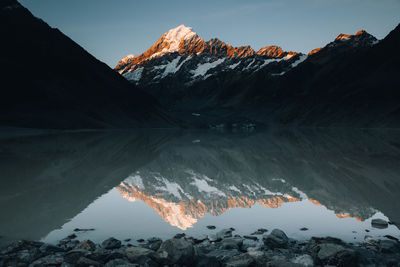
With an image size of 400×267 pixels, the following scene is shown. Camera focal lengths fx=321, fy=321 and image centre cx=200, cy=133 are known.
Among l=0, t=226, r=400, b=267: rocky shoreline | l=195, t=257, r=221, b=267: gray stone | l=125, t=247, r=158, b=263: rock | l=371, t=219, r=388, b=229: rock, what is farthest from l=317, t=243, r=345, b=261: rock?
l=125, t=247, r=158, b=263: rock

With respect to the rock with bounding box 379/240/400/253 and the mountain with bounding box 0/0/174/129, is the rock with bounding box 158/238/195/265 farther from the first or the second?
the mountain with bounding box 0/0/174/129

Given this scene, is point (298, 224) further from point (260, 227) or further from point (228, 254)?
point (228, 254)

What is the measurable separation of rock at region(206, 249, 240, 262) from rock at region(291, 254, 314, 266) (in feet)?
5.59

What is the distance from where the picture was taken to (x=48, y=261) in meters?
9.03

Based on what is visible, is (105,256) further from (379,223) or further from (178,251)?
(379,223)

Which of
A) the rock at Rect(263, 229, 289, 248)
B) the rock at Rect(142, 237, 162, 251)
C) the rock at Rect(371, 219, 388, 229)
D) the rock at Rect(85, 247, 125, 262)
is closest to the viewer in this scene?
the rock at Rect(85, 247, 125, 262)

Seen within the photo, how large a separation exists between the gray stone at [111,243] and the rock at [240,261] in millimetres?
3910

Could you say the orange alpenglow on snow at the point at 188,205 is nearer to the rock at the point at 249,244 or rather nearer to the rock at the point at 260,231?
the rock at the point at 260,231

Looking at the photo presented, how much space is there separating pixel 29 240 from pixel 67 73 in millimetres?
174501

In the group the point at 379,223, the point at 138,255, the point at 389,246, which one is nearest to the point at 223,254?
the point at 138,255

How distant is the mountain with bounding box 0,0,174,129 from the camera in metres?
125

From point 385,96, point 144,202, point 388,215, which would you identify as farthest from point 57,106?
point 385,96

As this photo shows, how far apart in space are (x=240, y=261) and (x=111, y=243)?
14.8ft

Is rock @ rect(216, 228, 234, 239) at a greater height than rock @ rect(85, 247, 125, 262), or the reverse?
rock @ rect(216, 228, 234, 239)
